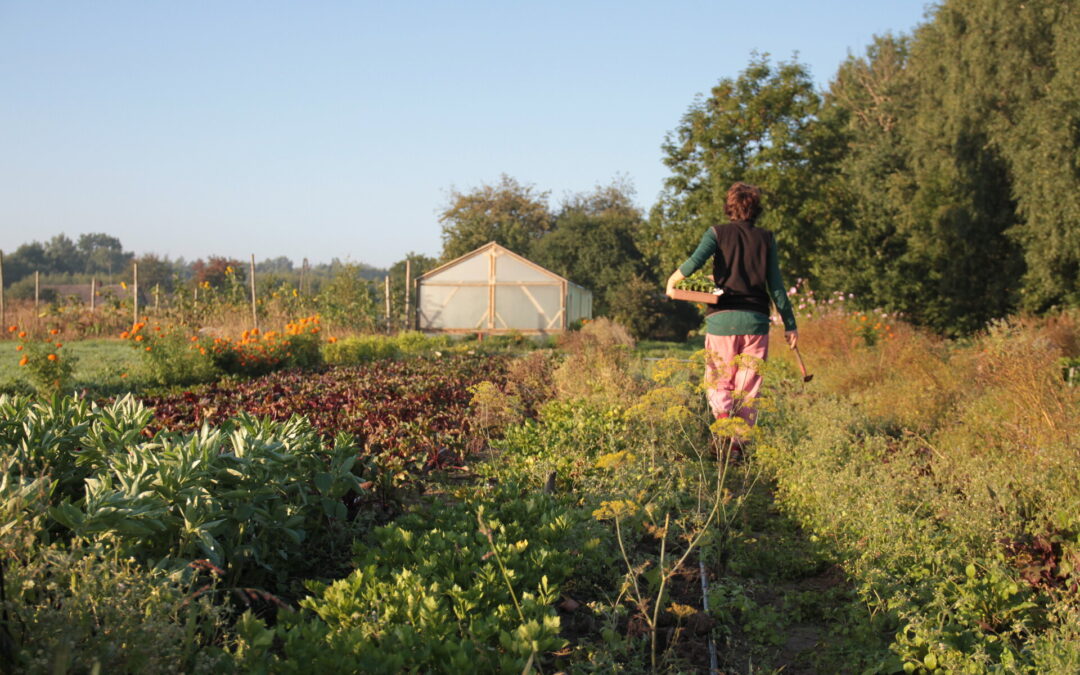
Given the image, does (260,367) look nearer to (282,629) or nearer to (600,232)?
(282,629)

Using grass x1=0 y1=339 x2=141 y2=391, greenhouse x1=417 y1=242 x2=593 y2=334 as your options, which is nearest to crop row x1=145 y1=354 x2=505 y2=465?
grass x1=0 y1=339 x2=141 y2=391

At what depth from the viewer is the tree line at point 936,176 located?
18.2 meters

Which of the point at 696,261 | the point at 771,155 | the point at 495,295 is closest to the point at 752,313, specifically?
the point at 696,261

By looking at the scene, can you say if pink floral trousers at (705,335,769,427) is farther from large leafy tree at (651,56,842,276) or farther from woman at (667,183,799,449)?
large leafy tree at (651,56,842,276)

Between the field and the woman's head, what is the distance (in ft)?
5.13

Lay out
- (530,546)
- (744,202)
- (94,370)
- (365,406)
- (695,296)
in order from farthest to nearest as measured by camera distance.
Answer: (94,370) < (365,406) < (744,202) < (695,296) < (530,546)

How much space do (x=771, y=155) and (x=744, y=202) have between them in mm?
15486

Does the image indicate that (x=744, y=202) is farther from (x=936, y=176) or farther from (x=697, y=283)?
(x=936, y=176)

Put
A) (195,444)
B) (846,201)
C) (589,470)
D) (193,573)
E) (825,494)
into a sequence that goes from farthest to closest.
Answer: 1. (846,201)
2. (589,470)
3. (825,494)
4. (195,444)
5. (193,573)

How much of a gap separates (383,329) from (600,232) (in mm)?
19779

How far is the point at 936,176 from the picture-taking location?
2091 cm

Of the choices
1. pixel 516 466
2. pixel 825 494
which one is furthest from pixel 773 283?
pixel 516 466

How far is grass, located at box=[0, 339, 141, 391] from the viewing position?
900 cm

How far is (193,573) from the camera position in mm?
2127
